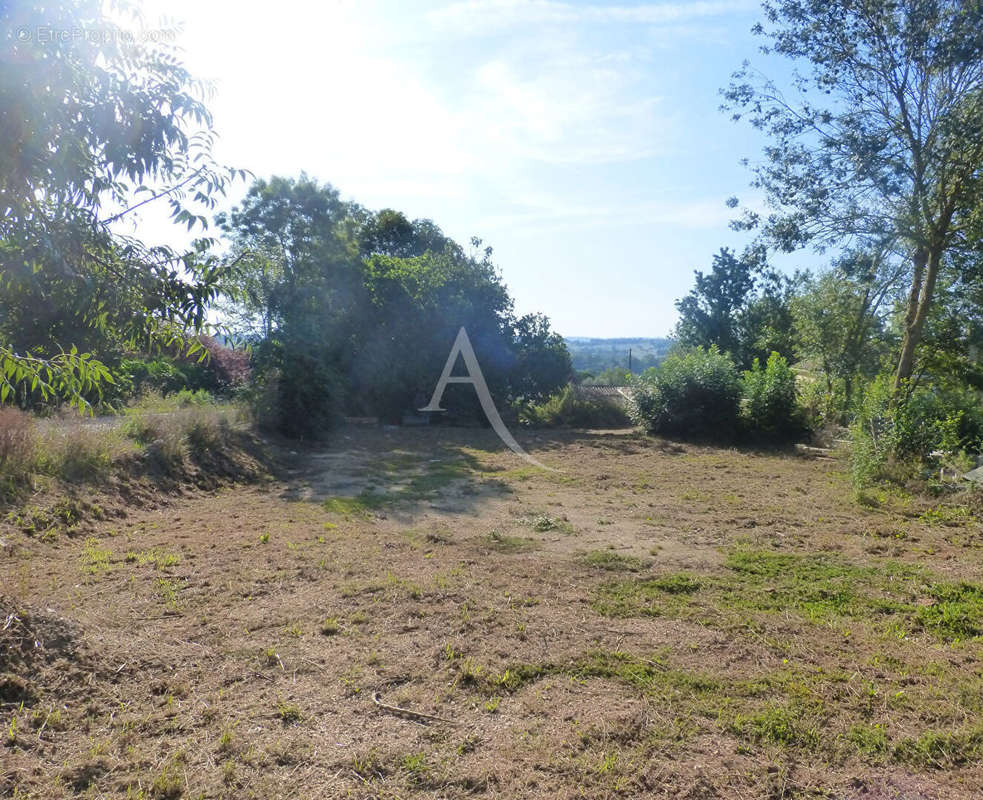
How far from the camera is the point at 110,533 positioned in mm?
5883

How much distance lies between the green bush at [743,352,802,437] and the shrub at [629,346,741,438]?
38 cm

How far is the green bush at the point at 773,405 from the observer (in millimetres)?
14125

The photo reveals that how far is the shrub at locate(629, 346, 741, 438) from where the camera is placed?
14.7 m

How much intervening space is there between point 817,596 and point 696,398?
10.6 meters

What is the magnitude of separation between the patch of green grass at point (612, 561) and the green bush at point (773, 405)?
9.80 m

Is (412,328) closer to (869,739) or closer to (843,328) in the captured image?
(843,328)

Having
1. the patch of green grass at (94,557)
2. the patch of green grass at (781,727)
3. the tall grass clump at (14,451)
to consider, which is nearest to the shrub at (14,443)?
the tall grass clump at (14,451)

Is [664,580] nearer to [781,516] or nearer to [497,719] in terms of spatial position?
[497,719]

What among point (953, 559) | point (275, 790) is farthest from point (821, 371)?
point (275, 790)

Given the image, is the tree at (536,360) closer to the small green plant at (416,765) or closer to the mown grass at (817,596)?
the mown grass at (817,596)

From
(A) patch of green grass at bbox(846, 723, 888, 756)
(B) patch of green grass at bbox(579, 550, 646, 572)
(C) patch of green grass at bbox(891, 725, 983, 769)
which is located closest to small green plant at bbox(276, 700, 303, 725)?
(A) patch of green grass at bbox(846, 723, 888, 756)

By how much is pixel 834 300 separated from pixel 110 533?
16.6m

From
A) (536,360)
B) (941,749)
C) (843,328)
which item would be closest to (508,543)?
(941,749)

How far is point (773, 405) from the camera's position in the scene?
1418cm
